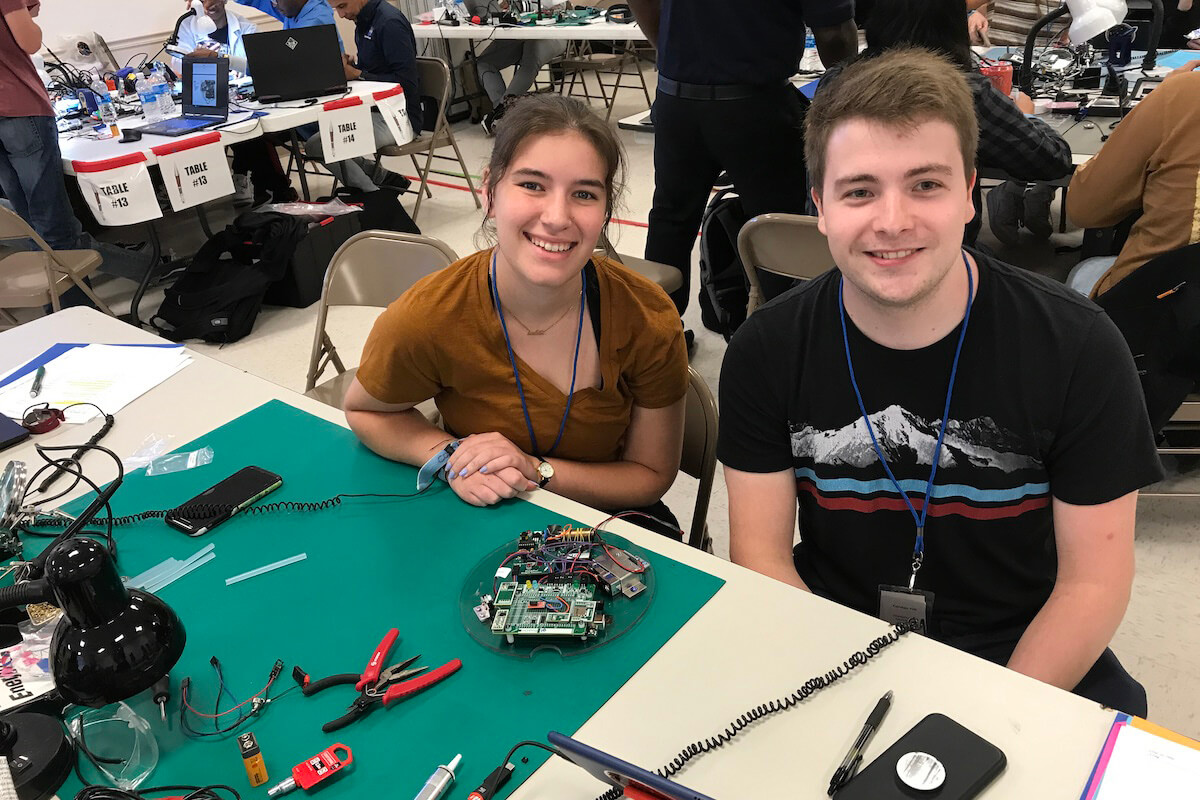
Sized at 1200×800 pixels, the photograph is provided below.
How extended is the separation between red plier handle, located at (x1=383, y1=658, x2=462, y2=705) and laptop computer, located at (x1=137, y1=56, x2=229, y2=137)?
341 cm

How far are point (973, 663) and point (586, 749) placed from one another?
472mm

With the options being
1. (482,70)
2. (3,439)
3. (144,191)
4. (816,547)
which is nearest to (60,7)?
(482,70)

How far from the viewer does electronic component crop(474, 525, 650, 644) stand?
1.03 metres

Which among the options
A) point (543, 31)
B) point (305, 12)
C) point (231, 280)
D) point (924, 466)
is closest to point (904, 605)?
point (924, 466)

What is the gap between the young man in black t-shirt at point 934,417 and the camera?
42.5 inches

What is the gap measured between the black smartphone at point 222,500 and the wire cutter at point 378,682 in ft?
1.24

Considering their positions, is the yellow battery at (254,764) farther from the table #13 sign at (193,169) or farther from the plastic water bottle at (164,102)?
the plastic water bottle at (164,102)

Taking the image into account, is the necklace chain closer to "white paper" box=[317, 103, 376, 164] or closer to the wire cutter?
the wire cutter

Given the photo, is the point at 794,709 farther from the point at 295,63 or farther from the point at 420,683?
the point at 295,63

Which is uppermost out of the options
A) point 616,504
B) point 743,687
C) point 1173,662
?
point 743,687

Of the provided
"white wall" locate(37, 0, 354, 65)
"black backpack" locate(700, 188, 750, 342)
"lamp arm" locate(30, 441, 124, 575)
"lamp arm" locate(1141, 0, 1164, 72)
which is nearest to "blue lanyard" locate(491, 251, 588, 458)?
"lamp arm" locate(30, 441, 124, 575)

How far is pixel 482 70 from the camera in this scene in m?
6.48

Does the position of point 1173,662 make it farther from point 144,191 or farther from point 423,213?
point 423,213

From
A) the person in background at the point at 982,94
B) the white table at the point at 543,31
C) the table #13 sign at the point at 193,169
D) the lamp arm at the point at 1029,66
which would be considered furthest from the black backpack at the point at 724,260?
the white table at the point at 543,31
